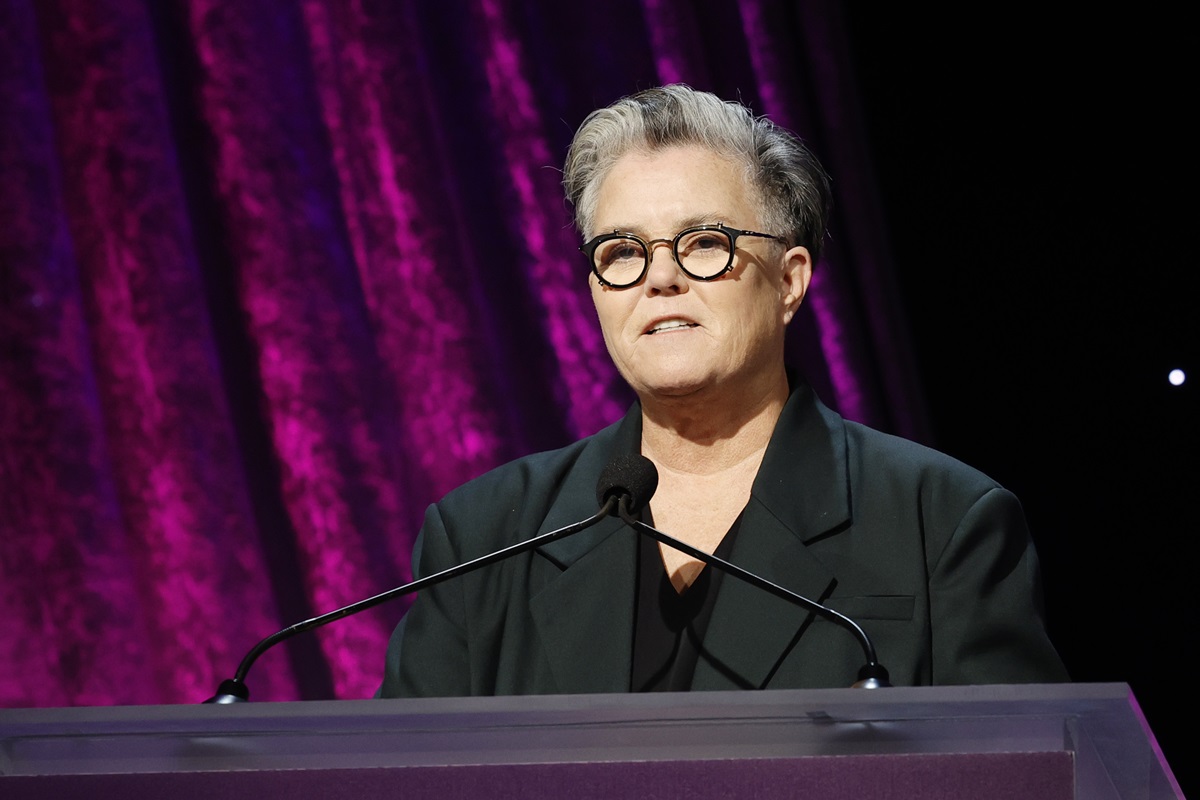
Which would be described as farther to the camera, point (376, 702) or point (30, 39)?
point (30, 39)

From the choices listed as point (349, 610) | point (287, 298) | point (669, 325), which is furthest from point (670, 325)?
point (287, 298)

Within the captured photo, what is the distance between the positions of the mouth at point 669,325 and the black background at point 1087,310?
74 centimetres

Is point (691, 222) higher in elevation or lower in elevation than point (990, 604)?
higher

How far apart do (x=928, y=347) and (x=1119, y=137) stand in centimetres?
46

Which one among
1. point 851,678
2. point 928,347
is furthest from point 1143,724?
point 928,347

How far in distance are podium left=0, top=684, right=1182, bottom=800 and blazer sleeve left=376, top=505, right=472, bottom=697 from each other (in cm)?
78

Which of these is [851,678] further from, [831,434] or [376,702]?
[376,702]

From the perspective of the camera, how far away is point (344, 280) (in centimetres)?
256

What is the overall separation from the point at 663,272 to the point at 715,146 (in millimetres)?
213

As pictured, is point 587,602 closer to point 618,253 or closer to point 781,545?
point 781,545

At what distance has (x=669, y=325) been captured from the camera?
69.2 inches

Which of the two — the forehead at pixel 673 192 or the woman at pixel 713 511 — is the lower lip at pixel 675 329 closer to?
the woman at pixel 713 511

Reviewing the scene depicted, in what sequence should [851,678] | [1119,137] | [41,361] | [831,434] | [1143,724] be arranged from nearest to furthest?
[1143,724] → [851,678] → [831,434] → [1119,137] → [41,361]

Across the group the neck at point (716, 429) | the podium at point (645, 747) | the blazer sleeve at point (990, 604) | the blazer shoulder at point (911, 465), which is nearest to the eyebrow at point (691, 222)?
the neck at point (716, 429)
